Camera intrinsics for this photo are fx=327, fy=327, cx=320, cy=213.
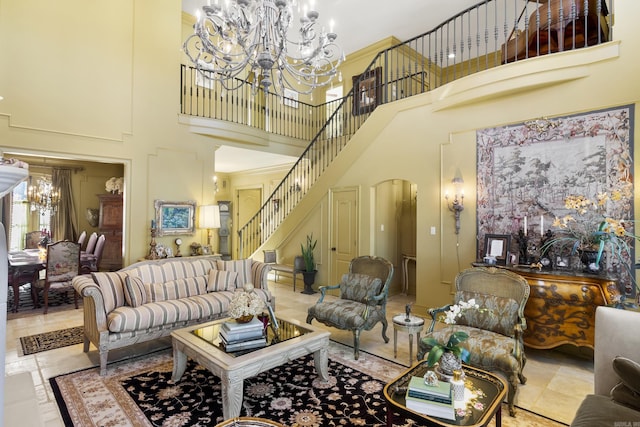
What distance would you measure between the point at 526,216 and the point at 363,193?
2498 millimetres

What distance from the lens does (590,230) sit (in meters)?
3.44

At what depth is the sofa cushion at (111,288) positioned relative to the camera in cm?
330

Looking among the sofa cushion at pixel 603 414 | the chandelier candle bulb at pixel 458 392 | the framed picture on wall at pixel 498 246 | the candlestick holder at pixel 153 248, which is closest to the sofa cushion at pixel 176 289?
the candlestick holder at pixel 153 248

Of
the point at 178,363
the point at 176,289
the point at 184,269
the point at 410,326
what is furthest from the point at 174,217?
the point at 410,326

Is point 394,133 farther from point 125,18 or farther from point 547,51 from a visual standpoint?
point 125,18

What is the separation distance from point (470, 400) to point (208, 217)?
15.9 feet

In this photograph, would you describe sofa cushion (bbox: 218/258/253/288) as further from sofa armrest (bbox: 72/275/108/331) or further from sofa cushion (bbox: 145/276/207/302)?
sofa armrest (bbox: 72/275/108/331)

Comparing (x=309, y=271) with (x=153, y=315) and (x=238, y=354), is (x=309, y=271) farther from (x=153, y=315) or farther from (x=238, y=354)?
(x=238, y=354)

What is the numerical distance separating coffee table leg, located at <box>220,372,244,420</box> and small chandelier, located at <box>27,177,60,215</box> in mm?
7983

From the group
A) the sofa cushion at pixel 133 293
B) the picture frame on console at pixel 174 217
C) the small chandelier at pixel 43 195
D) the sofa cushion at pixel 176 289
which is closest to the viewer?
the sofa cushion at pixel 133 293

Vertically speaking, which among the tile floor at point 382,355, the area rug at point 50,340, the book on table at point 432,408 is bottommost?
the tile floor at point 382,355

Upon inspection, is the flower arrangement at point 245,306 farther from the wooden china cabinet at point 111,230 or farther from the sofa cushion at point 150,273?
the wooden china cabinet at point 111,230

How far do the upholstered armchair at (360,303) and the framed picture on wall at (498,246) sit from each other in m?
1.25

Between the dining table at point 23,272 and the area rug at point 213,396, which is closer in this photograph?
the area rug at point 213,396
